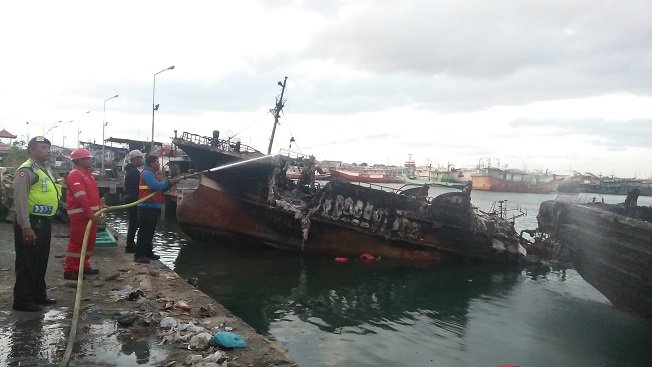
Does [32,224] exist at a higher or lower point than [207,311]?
higher

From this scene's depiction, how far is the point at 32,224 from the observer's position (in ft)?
13.9

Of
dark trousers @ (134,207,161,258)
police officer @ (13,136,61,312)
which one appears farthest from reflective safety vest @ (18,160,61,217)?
dark trousers @ (134,207,161,258)

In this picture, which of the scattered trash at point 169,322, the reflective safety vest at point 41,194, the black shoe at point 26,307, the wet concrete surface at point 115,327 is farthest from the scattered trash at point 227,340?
the reflective safety vest at point 41,194

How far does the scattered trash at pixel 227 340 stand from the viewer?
3.82 metres

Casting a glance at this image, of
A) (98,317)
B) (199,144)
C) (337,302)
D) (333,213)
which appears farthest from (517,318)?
(199,144)

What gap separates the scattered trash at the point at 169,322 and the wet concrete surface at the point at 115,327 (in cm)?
5

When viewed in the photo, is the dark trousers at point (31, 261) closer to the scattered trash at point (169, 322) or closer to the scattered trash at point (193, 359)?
the scattered trash at point (169, 322)

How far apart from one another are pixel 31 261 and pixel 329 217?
27.4 ft

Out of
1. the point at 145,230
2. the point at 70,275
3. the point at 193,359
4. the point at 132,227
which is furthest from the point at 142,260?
the point at 193,359

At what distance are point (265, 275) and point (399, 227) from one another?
4.46 m

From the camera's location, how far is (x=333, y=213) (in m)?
12.0

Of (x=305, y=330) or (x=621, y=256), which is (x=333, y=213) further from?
(x=621, y=256)

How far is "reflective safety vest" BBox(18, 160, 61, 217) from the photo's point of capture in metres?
4.23

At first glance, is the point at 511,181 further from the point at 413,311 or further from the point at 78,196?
the point at 78,196
